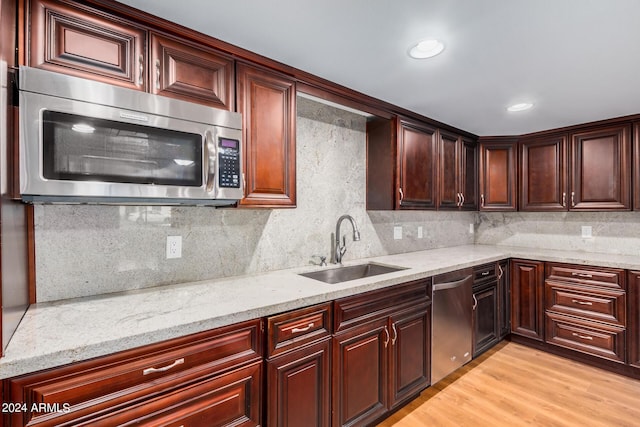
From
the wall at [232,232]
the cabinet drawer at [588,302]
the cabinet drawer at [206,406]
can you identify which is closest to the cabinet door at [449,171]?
the wall at [232,232]

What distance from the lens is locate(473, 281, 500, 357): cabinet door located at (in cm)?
270

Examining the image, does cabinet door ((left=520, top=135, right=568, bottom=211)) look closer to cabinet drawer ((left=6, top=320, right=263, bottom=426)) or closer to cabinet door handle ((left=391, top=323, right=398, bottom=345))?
cabinet door handle ((left=391, top=323, right=398, bottom=345))

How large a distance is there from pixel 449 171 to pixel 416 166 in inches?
22.8

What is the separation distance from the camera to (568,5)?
1.28 meters

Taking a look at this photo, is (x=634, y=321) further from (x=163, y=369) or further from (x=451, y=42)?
(x=163, y=369)

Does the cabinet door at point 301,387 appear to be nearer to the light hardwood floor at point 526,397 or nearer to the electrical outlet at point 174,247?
the light hardwood floor at point 526,397

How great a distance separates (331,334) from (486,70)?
179cm

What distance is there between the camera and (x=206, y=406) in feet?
3.99

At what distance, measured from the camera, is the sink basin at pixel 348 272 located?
2.21 m

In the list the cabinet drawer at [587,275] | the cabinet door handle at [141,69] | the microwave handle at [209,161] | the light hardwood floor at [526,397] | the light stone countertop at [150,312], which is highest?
the cabinet door handle at [141,69]

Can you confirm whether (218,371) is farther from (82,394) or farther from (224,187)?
(224,187)

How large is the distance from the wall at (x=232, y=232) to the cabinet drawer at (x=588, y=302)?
1.24 m

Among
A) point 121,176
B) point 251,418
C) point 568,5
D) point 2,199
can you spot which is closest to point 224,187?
point 121,176

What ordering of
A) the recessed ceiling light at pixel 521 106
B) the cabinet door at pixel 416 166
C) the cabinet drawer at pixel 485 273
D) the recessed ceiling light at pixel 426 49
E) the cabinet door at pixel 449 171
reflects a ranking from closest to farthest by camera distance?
the recessed ceiling light at pixel 426 49, the recessed ceiling light at pixel 521 106, the cabinet door at pixel 416 166, the cabinet drawer at pixel 485 273, the cabinet door at pixel 449 171
